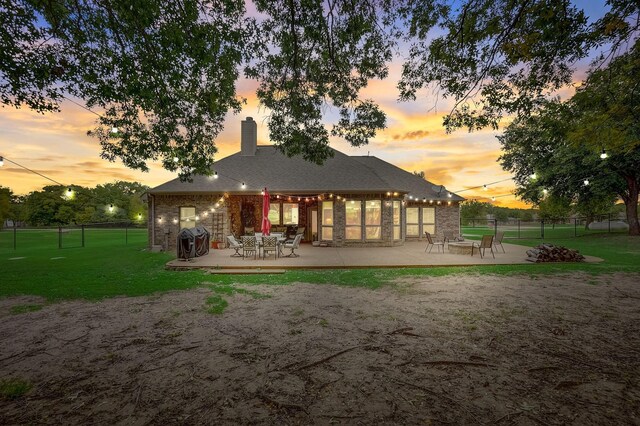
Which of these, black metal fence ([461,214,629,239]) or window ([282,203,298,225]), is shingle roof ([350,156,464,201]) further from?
window ([282,203,298,225])

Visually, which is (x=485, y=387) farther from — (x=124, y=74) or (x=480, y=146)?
(x=480, y=146)

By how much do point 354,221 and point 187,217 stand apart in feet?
31.7

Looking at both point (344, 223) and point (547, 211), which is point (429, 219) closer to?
point (344, 223)

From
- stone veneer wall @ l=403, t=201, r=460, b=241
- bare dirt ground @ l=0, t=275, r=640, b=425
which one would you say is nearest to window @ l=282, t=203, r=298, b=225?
stone veneer wall @ l=403, t=201, r=460, b=241

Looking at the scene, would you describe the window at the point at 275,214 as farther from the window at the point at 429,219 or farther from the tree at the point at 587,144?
the tree at the point at 587,144

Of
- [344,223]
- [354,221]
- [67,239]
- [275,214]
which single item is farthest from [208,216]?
[67,239]

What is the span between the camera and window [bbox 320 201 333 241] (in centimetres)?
1644

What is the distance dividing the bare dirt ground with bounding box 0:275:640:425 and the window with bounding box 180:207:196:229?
1010 centimetres

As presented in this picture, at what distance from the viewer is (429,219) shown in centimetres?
1941

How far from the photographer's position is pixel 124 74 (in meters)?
6.50

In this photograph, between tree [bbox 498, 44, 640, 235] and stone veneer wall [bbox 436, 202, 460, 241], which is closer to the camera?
tree [bbox 498, 44, 640, 235]

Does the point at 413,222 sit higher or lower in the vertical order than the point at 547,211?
lower

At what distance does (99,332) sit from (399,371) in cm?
470

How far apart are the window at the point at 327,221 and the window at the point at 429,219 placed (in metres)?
6.99
